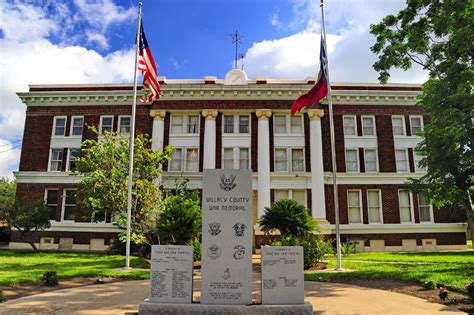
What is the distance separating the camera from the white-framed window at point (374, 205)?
28.0 m

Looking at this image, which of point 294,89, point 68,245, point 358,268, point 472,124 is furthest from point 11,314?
point 294,89

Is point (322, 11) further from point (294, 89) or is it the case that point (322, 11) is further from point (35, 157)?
point (35, 157)

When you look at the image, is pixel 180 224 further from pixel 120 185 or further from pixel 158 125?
pixel 158 125

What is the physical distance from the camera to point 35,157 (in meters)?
29.2

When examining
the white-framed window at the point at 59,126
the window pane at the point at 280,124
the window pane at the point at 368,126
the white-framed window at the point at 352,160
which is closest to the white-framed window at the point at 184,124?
the window pane at the point at 280,124

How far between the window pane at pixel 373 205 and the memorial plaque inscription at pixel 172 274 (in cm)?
2370

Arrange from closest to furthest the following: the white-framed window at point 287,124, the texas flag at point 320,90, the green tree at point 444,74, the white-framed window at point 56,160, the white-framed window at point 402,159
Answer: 1. the green tree at point 444,74
2. the texas flag at point 320,90
3. the white-framed window at point 402,159
4. the white-framed window at point 287,124
5. the white-framed window at point 56,160

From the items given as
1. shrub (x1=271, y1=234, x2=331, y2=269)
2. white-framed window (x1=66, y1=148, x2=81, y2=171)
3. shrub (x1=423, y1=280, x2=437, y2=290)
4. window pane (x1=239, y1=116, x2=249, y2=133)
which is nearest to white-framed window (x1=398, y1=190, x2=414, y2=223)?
window pane (x1=239, y1=116, x2=249, y2=133)

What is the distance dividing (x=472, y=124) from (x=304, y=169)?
14.6 metres

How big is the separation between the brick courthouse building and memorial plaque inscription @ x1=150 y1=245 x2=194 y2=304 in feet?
64.7

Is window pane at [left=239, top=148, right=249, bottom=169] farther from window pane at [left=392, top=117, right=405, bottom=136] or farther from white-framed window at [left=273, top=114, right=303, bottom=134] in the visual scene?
window pane at [left=392, top=117, right=405, bottom=136]

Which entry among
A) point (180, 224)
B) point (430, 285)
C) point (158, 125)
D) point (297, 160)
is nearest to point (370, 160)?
point (297, 160)

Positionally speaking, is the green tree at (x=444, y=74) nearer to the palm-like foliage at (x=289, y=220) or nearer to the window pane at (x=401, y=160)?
the palm-like foliage at (x=289, y=220)

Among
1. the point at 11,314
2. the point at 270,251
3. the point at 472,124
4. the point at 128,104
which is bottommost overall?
the point at 11,314
